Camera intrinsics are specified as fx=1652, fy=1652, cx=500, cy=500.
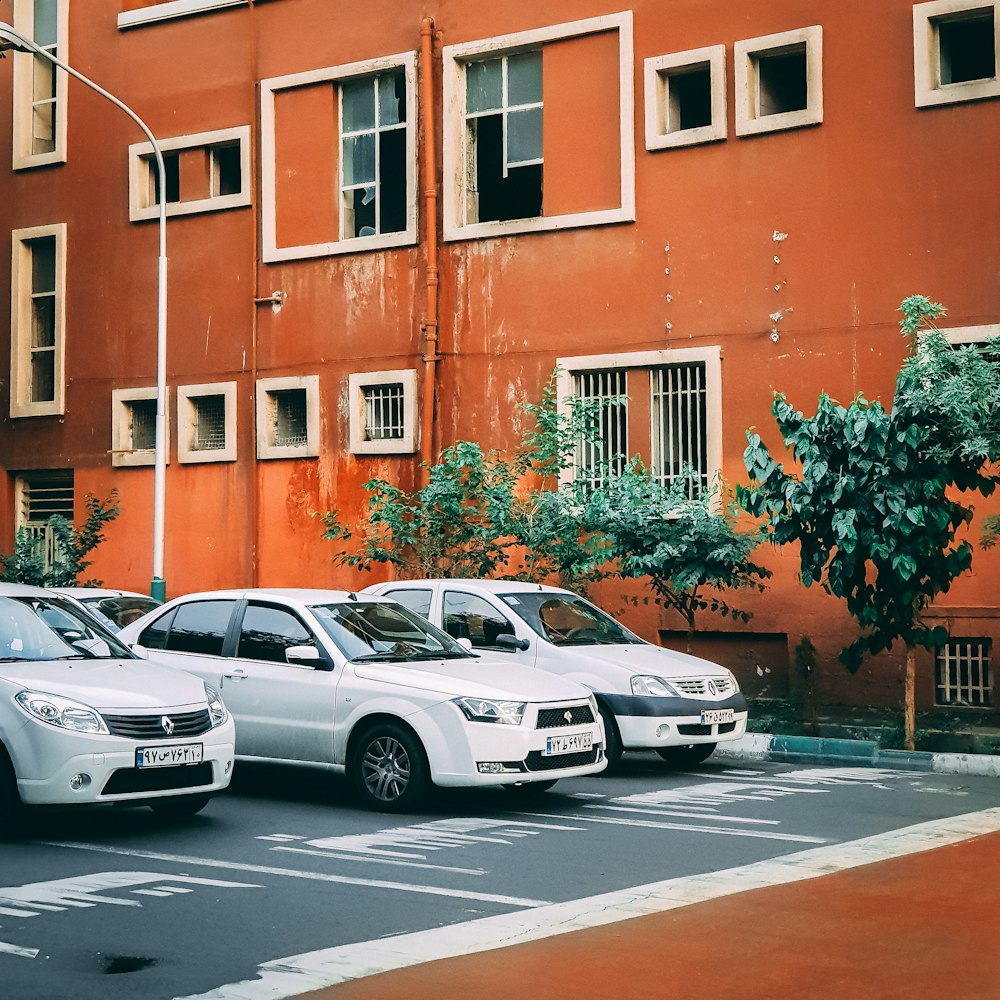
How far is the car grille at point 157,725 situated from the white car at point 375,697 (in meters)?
1.47

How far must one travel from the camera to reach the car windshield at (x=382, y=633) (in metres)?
12.4

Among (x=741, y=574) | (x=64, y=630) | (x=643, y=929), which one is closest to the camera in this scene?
(x=643, y=929)

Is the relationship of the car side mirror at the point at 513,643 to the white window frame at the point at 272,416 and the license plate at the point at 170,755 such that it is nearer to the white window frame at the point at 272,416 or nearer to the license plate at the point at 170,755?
the license plate at the point at 170,755

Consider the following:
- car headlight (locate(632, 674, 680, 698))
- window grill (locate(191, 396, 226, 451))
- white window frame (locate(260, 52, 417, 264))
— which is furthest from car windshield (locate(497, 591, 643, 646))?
window grill (locate(191, 396, 226, 451))

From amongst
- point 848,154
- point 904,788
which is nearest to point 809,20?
point 848,154

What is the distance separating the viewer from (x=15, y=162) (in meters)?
26.2

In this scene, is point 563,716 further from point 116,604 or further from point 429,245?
point 429,245

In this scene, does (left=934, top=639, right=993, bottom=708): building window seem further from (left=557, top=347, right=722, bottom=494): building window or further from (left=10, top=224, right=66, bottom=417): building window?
(left=10, top=224, right=66, bottom=417): building window

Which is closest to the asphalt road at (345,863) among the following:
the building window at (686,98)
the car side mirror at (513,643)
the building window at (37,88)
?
the car side mirror at (513,643)

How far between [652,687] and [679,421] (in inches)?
272

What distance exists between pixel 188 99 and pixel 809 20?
9650 mm

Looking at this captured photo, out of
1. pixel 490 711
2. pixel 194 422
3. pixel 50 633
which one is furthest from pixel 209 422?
pixel 490 711

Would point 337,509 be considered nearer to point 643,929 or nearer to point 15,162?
Answer: point 15,162

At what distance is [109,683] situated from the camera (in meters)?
10.6
